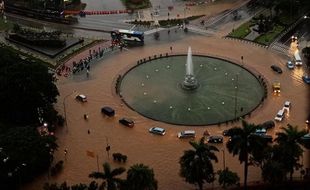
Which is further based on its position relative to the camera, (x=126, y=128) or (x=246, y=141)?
(x=126, y=128)

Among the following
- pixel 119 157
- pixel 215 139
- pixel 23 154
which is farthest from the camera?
pixel 215 139

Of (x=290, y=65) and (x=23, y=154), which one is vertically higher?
(x=290, y=65)

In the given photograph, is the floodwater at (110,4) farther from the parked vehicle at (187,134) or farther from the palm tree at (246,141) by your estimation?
the palm tree at (246,141)

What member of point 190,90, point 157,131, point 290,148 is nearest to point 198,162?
point 290,148

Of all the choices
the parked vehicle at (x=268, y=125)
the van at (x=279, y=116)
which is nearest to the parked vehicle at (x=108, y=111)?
the parked vehicle at (x=268, y=125)

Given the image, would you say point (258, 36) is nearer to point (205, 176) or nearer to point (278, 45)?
point (278, 45)

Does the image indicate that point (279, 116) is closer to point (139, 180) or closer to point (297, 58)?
point (297, 58)

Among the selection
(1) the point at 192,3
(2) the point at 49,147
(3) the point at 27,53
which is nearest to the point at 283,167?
(2) the point at 49,147

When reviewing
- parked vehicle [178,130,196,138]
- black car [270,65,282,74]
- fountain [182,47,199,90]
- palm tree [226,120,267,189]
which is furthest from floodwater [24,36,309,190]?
fountain [182,47,199,90]
